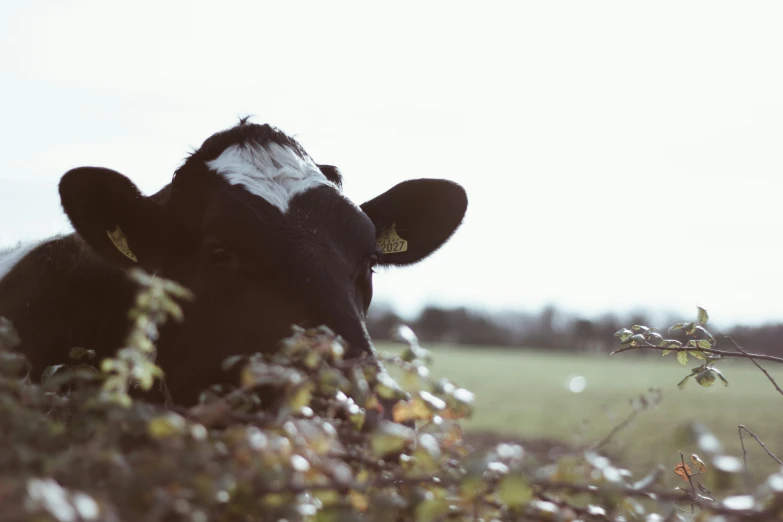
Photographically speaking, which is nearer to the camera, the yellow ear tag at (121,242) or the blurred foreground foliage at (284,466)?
the blurred foreground foliage at (284,466)

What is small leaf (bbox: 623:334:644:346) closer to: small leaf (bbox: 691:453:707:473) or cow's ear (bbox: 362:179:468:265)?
small leaf (bbox: 691:453:707:473)

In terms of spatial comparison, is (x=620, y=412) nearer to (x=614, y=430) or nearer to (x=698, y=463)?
(x=698, y=463)

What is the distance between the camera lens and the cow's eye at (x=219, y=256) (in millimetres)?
3188

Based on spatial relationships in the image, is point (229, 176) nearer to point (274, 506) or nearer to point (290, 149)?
point (290, 149)

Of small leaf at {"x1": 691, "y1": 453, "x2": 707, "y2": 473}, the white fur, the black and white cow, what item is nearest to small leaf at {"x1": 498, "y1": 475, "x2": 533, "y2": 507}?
the black and white cow

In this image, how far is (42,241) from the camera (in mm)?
4289

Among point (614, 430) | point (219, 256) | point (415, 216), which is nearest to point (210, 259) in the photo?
point (219, 256)

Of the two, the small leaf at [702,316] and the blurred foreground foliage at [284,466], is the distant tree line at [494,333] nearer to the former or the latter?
the small leaf at [702,316]

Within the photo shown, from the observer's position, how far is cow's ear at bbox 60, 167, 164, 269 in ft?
11.2

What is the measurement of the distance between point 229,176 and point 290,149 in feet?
1.69

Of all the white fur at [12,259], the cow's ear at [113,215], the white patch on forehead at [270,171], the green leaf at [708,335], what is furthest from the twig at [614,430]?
the white fur at [12,259]

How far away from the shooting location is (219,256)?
3.20 m

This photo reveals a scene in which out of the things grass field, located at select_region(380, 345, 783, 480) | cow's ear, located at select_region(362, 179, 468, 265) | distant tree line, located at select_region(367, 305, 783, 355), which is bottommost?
grass field, located at select_region(380, 345, 783, 480)

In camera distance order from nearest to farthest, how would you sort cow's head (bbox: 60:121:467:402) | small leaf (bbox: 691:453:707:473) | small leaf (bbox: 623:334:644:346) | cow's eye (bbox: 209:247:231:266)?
small leaf (bbox: 691:453:707:473), small leaf (bbox: 623:334:644:346), cow's head (bbox: 60:121:467:402), cow's eye (bbox: 209:247:231:266)
